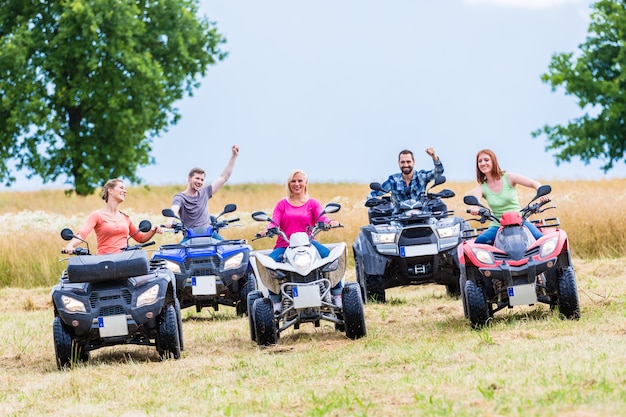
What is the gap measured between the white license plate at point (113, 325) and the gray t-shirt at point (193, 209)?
12.7 ft

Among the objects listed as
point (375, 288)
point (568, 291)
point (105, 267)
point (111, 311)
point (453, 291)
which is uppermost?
point (105, 267)

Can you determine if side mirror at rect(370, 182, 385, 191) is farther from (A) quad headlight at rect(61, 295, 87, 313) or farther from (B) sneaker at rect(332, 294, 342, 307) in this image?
(A) quad headlight at rect(61, 295, 87, 313)

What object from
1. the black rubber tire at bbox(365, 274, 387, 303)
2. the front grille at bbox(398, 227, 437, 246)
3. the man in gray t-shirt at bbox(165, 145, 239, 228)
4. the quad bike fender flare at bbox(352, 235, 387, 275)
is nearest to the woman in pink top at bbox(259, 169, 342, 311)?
the man in gray t-shirt at bbox(165, 145, 239, 228)

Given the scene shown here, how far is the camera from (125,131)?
33406 mm

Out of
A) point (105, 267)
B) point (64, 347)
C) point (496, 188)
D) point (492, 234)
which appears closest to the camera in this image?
point (105, 267)

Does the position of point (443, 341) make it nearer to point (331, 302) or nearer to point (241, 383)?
point (331, 302)

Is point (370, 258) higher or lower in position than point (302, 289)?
lower

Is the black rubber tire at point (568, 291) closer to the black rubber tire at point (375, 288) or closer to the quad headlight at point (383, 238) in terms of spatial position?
the quad headlight at point (383, 238)

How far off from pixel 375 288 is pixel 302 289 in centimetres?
422

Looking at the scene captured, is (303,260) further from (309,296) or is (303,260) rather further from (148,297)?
(148,297)

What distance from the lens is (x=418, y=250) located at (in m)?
12.9

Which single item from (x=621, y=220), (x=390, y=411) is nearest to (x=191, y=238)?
(x=390, y=411)

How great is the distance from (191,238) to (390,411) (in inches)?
268

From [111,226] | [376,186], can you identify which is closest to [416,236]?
[376,186]
